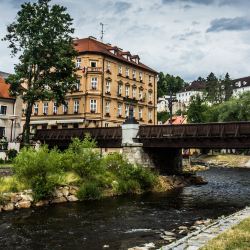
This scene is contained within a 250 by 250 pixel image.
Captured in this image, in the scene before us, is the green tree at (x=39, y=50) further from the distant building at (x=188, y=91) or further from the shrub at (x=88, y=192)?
the distant building at (x=188, y=91)

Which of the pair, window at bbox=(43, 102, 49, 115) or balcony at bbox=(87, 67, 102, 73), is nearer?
balcony at bbox=(87, 67, 102, 73)

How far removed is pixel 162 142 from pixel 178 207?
35.1 feet

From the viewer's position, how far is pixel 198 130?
33.5 meters

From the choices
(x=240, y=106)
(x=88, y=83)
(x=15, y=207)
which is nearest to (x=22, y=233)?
(x=15, y=207)

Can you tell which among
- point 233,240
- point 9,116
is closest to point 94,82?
point 9,116

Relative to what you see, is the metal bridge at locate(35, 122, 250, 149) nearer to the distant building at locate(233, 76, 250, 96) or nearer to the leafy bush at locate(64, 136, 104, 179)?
the leafy bush at locate(64, 136, 104, 179)

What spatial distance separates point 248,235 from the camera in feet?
39.1

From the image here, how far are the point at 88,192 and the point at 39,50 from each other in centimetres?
2151

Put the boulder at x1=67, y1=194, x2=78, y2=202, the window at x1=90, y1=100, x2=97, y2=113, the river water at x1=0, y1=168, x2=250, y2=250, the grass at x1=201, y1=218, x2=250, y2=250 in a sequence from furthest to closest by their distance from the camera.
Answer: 1. the window at x1=90, y1=100, x2=97, y2=113
2. the boulder at x1=67, y1=194, x2=78, y2=202
3. the river water at x1=0, y1=168, x2=250, y2=250
4. the grass at x1=201, y1=218, x2=250, y2=250

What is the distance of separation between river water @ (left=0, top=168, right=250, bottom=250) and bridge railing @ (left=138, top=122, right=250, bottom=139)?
5.42 m

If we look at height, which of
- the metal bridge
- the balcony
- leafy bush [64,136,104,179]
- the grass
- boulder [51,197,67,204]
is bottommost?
boulder [51,197,67,204]

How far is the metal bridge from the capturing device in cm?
3101

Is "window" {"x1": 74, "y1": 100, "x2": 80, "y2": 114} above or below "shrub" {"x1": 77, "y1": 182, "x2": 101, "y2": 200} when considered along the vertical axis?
above

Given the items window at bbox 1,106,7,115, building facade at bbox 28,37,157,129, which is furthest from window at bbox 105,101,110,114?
window at bbox 1,106,7,115
